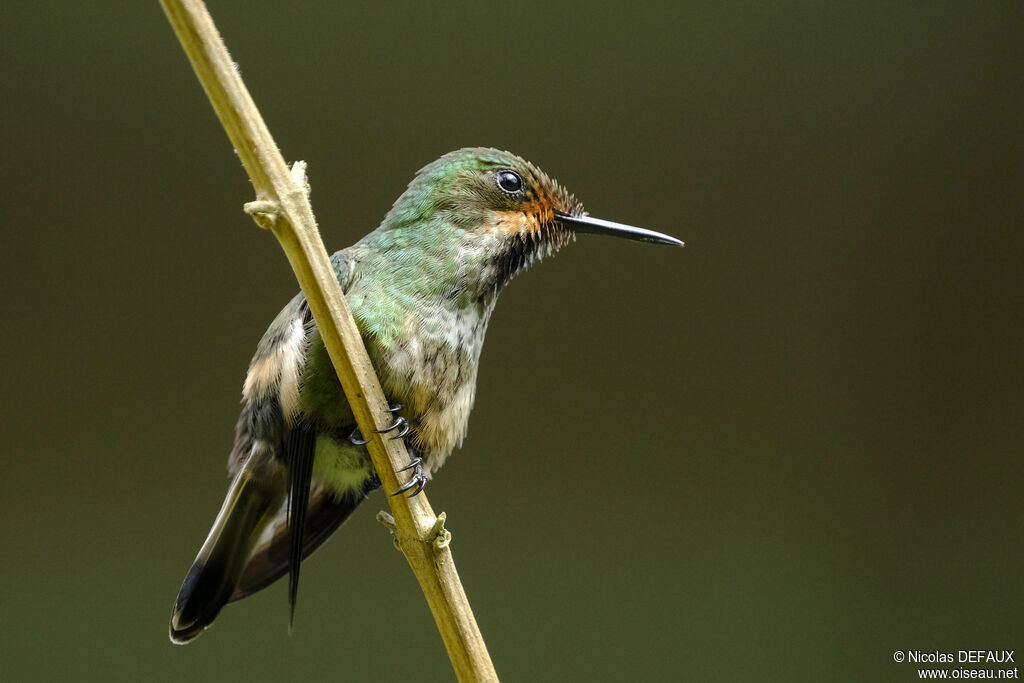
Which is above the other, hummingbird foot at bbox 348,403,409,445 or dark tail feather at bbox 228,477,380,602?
hummingbird foot at bbox 348,403,409,445

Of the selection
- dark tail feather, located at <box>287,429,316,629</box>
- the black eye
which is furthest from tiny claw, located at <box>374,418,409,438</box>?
the black eye

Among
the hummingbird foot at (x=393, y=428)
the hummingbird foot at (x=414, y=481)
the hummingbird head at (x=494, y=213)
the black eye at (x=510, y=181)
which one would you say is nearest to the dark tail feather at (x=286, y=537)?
the hummingbird foot at (x=393, y=428)

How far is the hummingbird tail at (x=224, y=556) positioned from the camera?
153 centimetres

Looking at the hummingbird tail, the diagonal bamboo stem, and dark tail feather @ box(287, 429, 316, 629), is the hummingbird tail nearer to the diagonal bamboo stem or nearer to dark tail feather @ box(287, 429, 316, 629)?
dark tail feather @ box(287, 429, 316, 629)

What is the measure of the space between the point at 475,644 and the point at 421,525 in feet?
0.52

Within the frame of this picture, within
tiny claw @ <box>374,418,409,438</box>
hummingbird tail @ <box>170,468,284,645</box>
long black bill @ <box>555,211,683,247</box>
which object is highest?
long black bill @ <box>555,211,683,247</box>

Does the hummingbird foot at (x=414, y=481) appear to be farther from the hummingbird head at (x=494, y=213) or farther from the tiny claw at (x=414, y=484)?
the hummingbird head at (x=494, y=213)

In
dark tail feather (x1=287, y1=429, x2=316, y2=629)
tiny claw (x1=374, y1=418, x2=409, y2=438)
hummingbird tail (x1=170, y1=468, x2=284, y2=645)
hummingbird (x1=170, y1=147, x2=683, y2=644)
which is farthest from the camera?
hummingbird tail (x1=170, y1=468, x2=284, y2=645)

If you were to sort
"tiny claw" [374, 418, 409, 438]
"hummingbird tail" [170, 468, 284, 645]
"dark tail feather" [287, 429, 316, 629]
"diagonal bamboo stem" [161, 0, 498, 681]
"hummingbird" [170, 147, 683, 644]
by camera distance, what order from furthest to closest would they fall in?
"hummingbird tail" [170, 468, 284, 645]
"hummingbird" [170, 147, 683, 644]
"dark tail feather" [287, 429, 316, 629]
"tiny claw" [374, 418, 409, 438]
"diagonal bamboo stem" [161, 0, 498, 681]

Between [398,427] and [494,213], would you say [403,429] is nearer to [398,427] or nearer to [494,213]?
[398,427]

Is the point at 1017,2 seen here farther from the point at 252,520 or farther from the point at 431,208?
the point at 252,520

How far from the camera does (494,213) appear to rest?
61.9 inches

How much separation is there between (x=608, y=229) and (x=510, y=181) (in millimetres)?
185

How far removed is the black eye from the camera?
1591mm
